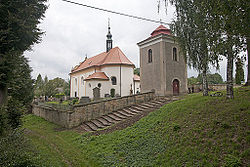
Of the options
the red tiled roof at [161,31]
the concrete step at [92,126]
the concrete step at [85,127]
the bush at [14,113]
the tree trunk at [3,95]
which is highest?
the red tiled roof at [161,31]

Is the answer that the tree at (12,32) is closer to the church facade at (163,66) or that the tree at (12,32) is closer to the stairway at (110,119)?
the stairway at (110,119)

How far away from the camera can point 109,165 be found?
5773 mm

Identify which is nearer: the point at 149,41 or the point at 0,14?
the point at 0,14

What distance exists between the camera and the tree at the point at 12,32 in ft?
25.1

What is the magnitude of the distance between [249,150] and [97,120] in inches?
407

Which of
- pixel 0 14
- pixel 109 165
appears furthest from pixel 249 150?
pixel 0 14

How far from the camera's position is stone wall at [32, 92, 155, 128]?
41.4 feet

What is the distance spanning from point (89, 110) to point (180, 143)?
9068mm

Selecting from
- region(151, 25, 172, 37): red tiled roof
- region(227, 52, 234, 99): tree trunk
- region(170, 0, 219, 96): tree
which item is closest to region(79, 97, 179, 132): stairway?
region(170, 0, 219, 96): tree

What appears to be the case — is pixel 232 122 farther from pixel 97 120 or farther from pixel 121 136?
pixel 97 120

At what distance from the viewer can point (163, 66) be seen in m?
16.8

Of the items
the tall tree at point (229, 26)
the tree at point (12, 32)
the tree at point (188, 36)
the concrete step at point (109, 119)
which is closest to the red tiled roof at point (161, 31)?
the tree at point (188, 36)

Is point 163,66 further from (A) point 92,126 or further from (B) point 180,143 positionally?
(B) point 180,143

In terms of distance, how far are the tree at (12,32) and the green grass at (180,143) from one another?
4089 millimetres
